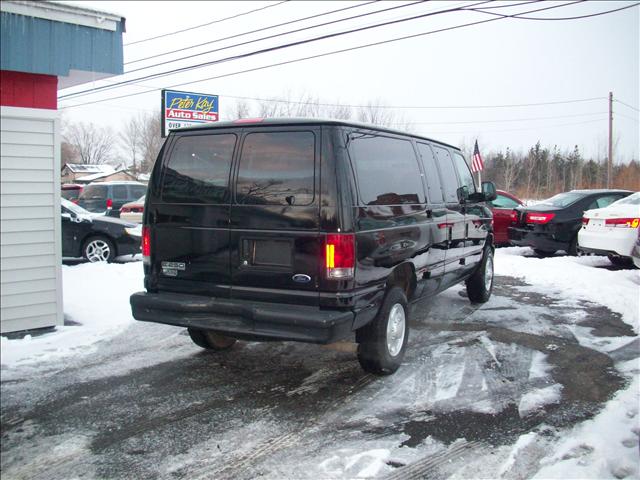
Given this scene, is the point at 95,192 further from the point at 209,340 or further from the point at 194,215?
the point at 194,215

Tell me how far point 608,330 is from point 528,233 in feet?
18.5

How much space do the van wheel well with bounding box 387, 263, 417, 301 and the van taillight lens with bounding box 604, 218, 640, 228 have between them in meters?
5.97

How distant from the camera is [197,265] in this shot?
440 cm

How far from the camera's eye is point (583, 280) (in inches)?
348

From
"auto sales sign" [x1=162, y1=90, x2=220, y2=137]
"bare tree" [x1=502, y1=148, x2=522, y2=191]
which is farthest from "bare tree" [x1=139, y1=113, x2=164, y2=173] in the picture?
"auto sales sign" [x1=162, y1=90, x2=220, y2=137]

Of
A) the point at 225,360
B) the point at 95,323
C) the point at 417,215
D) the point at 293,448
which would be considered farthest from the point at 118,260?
the point at 293,448

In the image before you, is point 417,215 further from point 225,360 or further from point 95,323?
point 95,323

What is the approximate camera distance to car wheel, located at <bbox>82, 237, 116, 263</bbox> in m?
10.5

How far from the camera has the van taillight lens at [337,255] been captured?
392 cm

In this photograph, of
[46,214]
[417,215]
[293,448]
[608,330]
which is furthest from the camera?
[608,330]

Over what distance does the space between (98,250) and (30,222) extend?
526cm

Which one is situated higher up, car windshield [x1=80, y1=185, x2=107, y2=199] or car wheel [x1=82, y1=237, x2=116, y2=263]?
car windshield [x1=80, y1=185, x2=107, y2=199]

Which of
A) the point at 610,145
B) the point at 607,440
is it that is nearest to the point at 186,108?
the point at 607,440

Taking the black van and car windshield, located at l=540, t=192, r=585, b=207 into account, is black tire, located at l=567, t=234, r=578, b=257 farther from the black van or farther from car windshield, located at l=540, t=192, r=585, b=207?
the black van
